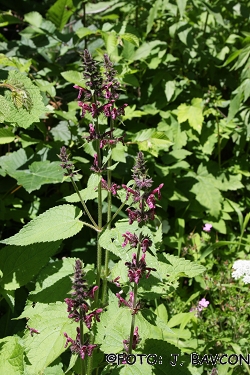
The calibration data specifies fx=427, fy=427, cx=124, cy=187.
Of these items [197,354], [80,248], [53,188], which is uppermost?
[53,188]

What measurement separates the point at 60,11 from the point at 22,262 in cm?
182

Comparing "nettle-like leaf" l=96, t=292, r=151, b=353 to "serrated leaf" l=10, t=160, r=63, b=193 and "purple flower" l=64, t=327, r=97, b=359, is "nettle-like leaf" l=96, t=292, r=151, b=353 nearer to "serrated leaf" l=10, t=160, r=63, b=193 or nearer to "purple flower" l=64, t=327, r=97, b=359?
"purple flower" l=64, t=327, r=97, b=359

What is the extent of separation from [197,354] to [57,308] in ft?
3.01

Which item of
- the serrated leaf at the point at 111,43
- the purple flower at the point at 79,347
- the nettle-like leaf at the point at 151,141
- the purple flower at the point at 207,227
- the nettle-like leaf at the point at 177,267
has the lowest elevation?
the purple flower at the point at 207,227

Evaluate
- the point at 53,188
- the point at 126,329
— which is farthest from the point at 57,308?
the point at 53,188

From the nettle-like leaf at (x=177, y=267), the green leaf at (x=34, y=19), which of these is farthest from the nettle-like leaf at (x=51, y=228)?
the green leaf at (x=34, y=19)

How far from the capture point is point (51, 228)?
1654 mm

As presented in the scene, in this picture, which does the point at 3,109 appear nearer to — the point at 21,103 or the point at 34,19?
the point at 21,103

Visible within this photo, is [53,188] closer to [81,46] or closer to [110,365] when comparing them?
[81,46]

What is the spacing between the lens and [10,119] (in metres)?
1.88

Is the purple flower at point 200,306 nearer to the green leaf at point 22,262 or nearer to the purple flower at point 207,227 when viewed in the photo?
the purple flower at point 207,227

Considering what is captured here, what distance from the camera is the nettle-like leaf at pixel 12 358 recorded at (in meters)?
1.71

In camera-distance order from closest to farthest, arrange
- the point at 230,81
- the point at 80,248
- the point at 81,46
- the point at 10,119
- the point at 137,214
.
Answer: the point at 137,214 → the point at 10,119 → the point at 80,248 → the point at 81,46 → the point at 230,81

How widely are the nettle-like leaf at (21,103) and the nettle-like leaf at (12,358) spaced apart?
3.07ft
